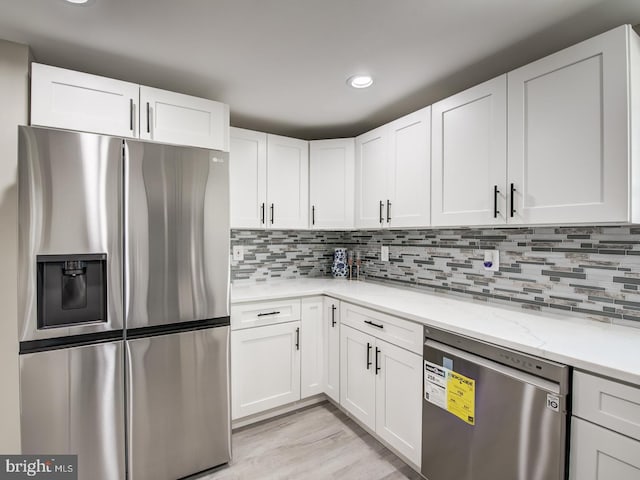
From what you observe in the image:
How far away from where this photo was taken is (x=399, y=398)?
1.83 m

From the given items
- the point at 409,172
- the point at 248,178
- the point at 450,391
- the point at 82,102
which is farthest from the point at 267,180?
the point at 450,391

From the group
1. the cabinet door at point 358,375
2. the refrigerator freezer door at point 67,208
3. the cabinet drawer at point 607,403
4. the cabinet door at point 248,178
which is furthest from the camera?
the cabinet door at point 248,178

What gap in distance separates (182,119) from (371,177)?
1.42 metres

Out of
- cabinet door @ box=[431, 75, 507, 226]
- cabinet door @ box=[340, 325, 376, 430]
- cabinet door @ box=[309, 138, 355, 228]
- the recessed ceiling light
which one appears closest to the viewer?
cabinet door @ box=[431, 75, 507, 226]

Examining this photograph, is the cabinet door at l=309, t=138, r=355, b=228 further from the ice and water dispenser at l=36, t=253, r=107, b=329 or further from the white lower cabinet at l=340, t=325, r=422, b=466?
the ice and water dispenser at l=36, t=253, r=107, b=329

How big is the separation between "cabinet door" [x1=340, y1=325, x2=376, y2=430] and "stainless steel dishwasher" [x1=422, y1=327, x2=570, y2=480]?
450 millimetres

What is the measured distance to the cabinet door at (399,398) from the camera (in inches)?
67.4

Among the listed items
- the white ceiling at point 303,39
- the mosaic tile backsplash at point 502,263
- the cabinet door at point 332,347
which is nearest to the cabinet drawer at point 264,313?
the cabinet door at point 332,347

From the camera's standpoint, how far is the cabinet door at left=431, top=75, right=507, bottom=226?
165cm

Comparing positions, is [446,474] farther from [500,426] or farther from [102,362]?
[102,362]

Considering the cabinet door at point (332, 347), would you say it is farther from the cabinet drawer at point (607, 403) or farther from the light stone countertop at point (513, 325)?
the cabinet drawer at point (607, 403)

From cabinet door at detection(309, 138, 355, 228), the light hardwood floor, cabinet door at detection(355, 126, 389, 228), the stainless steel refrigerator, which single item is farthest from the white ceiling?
the light hardwood floor

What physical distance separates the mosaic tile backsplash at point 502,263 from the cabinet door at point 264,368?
70cm

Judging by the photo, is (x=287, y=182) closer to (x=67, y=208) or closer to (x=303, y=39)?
(x=303, y=39)
